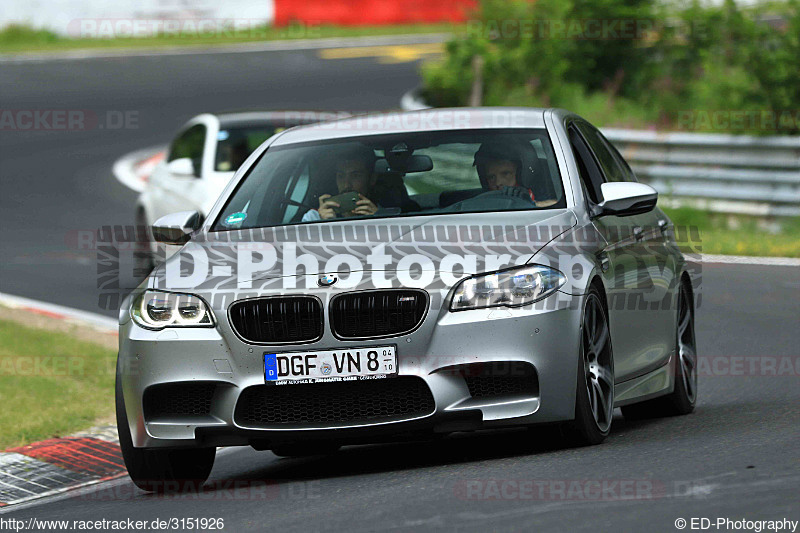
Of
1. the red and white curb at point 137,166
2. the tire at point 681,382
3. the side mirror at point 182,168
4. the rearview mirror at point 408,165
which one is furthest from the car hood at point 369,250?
the red and white curb at point 137,166

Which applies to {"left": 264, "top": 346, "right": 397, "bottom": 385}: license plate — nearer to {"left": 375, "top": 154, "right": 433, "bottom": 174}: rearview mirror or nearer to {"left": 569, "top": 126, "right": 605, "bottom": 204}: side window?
{"left": 375, "top": 154, "right": 433, "bottom": 174}: rearview mirror

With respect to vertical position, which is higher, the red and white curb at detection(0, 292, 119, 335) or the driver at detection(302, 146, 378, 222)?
the driver at detection(302, 146, 378, 222)

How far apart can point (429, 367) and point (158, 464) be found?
1.44m

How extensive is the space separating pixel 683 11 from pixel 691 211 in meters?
6.45

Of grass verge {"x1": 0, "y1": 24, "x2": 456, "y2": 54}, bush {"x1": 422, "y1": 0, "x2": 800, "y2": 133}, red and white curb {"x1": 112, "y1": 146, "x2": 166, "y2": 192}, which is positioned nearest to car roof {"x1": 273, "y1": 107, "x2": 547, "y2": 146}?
bush {"x1": 422, "y1": 0, "x2": 800, "y2": 133}

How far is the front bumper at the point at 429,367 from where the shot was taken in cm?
637

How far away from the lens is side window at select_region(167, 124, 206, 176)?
14.9 m

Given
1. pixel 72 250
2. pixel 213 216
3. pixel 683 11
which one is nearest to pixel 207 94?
pixel 683 11

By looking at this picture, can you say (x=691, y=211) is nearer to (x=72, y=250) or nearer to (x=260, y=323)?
(x=72, y=250)

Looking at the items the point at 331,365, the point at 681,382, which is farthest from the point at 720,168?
the point at 331,365

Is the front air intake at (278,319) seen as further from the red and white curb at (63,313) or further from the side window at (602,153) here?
the red and white curb at (63,313)

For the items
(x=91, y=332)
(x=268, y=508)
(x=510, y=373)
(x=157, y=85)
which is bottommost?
(x=157, y=85)

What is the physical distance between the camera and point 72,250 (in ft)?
55.3

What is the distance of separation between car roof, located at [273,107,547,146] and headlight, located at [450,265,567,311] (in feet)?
5.13
